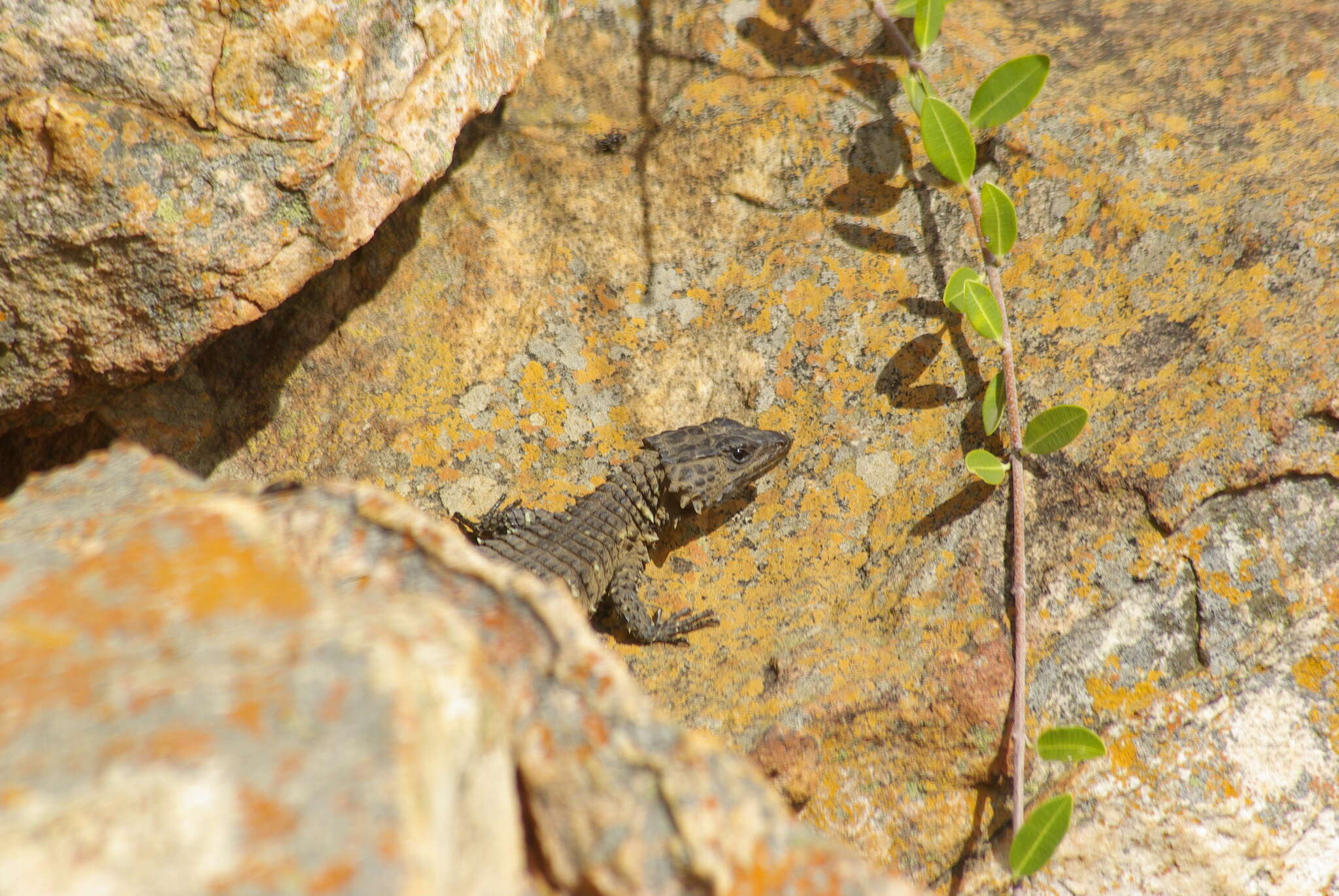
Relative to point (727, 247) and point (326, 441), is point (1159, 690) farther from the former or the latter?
point (326, 441)


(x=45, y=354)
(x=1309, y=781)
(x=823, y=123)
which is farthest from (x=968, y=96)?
(x=45, y=354)

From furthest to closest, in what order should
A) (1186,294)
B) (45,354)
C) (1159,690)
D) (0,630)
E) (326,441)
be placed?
1. (326,441)
2. (1186,294)
3. (45,354)
4. (1159,690)
5. (0,630)

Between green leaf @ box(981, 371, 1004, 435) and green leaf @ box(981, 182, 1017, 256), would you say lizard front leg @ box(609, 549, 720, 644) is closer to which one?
green leaf @ box(981, 371, 1004, 435)

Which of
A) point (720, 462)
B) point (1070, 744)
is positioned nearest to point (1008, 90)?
point (720, 462)

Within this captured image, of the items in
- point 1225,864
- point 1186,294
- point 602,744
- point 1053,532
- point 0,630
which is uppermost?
point 1186,294

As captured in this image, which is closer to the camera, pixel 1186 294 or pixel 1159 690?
pixel 1159 690

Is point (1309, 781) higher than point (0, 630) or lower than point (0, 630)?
higher

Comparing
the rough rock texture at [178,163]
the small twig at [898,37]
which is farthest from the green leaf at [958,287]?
the rough rock texture at [178,163]

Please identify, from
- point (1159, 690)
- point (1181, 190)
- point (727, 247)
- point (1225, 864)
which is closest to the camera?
point (1225, 864)

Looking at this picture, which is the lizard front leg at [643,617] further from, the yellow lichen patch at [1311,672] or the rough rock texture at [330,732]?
the yellow lichen patch at [1311,672]
